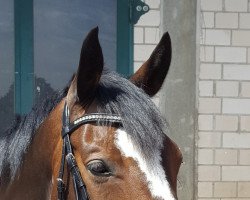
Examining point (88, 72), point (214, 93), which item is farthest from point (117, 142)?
point (214, 93)

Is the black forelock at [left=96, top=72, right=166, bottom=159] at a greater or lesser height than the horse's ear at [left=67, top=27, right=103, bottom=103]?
lesser

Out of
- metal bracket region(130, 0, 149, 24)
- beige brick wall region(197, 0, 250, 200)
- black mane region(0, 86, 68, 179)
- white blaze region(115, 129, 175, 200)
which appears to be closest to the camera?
white blaze region(115, 129, 175, 200)

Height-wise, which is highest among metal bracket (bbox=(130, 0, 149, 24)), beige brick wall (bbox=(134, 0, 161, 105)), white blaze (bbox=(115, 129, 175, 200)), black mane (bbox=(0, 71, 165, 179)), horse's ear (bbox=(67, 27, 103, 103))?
metal bracket (bbox=(130, 0, 149, 24))

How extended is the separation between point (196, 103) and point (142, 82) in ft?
8.48

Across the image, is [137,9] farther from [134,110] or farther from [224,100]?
[134,110]

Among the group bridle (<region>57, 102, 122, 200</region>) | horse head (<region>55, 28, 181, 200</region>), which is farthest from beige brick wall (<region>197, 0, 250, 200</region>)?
bridle (<region>57, 102, 122, 200</region>)

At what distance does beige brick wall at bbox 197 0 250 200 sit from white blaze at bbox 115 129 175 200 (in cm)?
290

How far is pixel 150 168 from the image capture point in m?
1.56

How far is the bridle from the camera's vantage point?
1.59 meters

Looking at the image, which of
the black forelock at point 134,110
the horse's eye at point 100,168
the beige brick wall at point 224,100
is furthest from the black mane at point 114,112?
the beige brick wall at point 224,100

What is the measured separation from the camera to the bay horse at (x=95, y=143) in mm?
1554

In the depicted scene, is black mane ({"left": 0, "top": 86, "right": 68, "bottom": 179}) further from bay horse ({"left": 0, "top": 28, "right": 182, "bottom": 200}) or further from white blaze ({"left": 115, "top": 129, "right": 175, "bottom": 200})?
white blaze ({"left": 115, "top": 129, "right": 175, "bottom": 200})

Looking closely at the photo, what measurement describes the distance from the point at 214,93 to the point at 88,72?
294cm

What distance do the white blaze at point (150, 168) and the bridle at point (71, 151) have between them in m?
0.07
